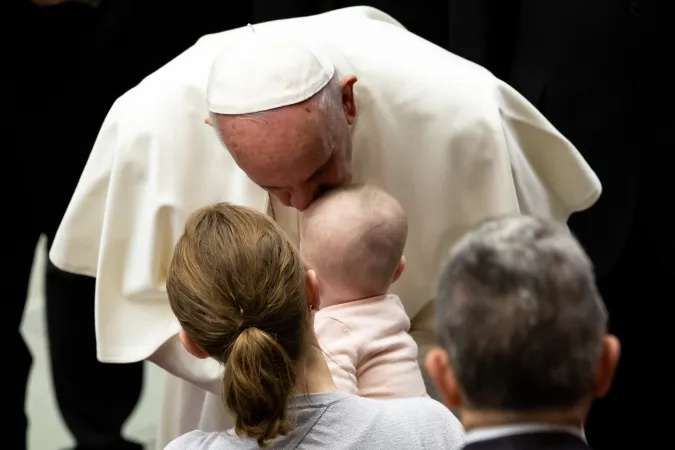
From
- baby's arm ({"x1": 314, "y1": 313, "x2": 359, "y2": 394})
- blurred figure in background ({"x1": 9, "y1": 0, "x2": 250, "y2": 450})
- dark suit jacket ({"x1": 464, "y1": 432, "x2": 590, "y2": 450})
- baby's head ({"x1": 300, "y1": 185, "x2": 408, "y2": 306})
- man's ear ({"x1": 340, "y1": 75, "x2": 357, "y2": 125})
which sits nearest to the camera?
dark suit jacket ({"x1": 464, "y1": 432, "x2": 590, "y2": 450})

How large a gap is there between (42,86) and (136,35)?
306 mm

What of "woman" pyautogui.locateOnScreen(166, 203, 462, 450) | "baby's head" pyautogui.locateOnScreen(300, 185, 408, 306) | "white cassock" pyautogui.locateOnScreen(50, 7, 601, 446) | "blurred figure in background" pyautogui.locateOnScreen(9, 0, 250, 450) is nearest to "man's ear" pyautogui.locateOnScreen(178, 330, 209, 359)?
"woman" pyautogui.locateOnScreen(166, 203, 462, 450)

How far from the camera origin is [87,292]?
3348 mm

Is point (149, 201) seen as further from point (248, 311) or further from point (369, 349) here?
point (248, 311)

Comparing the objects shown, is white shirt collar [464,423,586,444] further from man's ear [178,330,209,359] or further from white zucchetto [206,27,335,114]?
white zucchetto [206,27,335,114]

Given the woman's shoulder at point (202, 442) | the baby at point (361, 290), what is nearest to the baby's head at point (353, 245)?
the baby at point (361, 290)

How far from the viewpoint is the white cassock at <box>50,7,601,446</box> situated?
228 centimetres

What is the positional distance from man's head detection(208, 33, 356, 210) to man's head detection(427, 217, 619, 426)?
89 centimetres

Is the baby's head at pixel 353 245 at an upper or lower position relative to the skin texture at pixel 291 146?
lower

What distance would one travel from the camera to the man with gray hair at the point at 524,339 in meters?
1.11

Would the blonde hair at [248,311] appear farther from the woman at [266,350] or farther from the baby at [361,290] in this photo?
the baby at [361,290]

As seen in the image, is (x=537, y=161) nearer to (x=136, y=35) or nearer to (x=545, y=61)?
(x=545, y=61)

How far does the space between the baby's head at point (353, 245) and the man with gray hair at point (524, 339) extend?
79cm

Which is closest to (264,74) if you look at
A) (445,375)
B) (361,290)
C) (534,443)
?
(361,290)
